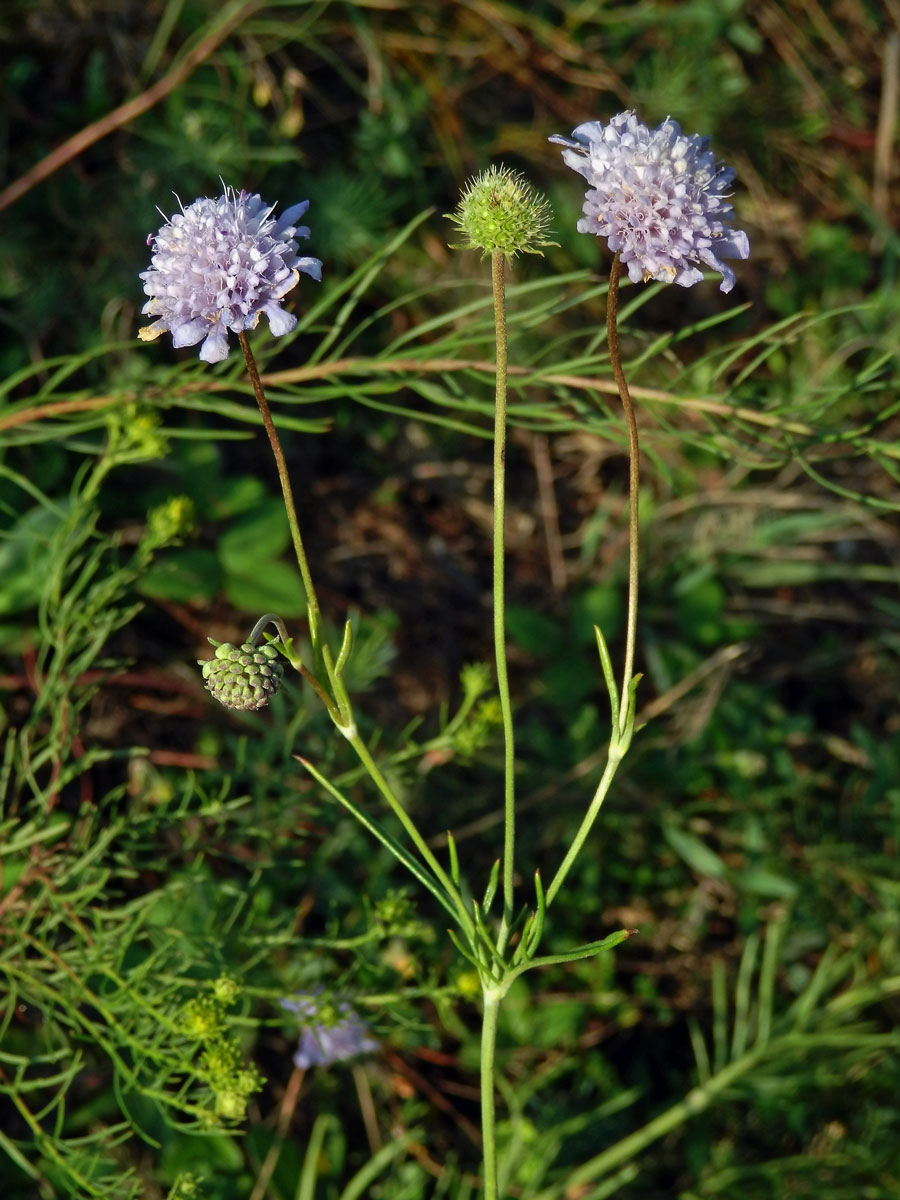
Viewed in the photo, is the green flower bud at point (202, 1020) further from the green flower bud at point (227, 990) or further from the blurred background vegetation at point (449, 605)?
the blurred background vegetation at point (449, 605)

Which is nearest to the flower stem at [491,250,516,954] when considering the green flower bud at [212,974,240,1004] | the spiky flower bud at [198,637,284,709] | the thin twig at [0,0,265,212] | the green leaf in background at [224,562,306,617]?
the spiky flower bud at [198,637,284,709]

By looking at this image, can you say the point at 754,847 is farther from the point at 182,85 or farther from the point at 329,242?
the point at 182,85

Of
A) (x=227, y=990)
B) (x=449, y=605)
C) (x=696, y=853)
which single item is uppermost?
(x=227, y=990)

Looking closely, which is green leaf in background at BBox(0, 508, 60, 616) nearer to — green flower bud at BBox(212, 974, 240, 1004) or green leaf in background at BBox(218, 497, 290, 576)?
green leaf in background at BBox(218, 497, 290, 576)

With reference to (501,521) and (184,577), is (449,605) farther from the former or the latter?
(501,521)

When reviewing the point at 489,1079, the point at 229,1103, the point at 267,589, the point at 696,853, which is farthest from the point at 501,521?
the point at 696,853
